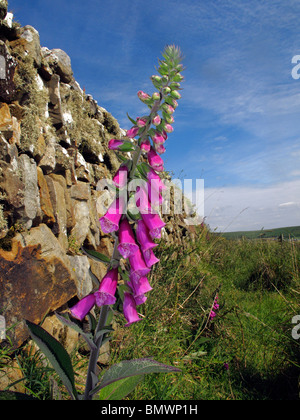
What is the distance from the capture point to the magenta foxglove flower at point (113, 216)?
1.75 metres

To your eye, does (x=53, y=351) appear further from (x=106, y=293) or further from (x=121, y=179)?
(x=121, y=179)

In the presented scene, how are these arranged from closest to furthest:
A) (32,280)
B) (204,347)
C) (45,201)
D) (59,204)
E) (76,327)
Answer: (76,327), (32,280), (45,201), (59,204), (204,347)

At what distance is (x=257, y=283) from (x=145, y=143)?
663cm

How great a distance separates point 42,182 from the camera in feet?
11.6

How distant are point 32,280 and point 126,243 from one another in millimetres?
1676

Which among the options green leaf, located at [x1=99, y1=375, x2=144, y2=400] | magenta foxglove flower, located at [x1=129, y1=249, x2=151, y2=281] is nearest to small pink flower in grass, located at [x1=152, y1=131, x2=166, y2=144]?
magenta foxglove flower, located at [x1=129, y1=249, x2=151, y2=281]

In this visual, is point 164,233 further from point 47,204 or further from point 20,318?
point 20,318

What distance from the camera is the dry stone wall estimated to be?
288 centimetres

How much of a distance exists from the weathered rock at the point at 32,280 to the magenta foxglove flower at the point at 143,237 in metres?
1.60

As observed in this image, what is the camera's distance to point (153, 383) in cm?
317

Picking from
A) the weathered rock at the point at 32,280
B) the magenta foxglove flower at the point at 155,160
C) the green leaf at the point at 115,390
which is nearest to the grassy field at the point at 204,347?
the weathered rock at the point at 32,280

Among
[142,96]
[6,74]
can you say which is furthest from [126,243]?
[6,74]

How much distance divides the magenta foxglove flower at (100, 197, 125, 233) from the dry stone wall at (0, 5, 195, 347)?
1.56 feet
